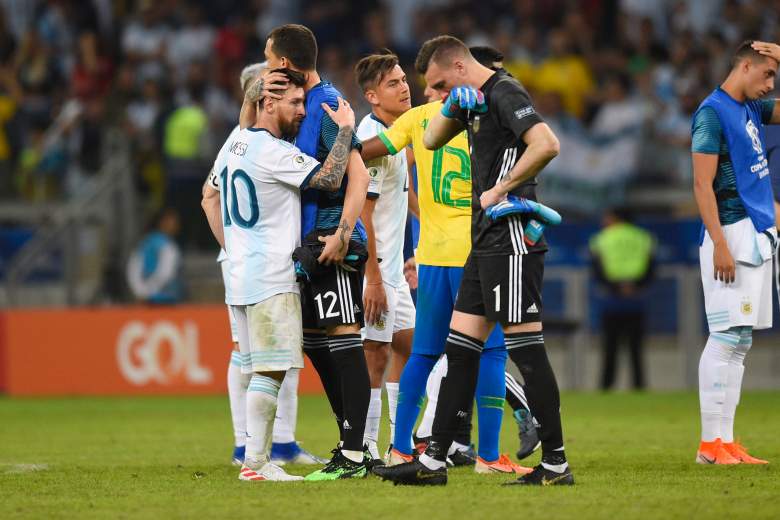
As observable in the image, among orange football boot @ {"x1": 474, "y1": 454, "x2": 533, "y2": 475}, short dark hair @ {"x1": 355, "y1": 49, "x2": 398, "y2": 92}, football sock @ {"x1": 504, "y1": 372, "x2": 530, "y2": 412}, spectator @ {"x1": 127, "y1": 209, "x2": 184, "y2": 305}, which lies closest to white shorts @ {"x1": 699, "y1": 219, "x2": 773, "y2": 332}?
football sock @ {"x1": 504, "y1": 372, "x2": 530, "y2": 412}

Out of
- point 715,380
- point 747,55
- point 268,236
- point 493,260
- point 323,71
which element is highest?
point 323,71

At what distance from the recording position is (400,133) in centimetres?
737

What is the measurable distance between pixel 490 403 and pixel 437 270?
0.78 m

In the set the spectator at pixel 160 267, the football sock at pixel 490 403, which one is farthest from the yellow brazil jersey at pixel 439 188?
the spectator at pixel 160 267

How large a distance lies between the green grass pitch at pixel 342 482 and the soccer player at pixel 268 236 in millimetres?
398

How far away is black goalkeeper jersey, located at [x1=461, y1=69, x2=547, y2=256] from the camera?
6504 mm

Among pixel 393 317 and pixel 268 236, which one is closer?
pixel 268 236

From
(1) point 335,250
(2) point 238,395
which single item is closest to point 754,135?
(1) point 335,250

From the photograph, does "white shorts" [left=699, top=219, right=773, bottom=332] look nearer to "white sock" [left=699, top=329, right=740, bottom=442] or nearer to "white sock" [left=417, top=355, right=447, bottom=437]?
"white sock" [left=699, top=329, right=740, bottom=442]

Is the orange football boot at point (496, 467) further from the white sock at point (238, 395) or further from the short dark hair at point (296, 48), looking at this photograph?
the short dark hair at point (296, 48)

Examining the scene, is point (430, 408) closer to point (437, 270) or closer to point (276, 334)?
point (437, 270)

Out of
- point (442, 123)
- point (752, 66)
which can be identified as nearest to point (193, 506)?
point (442, 123)

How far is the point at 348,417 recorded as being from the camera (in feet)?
23.4

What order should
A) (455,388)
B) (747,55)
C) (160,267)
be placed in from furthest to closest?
(160,267)
(747,55)
(455,388)
